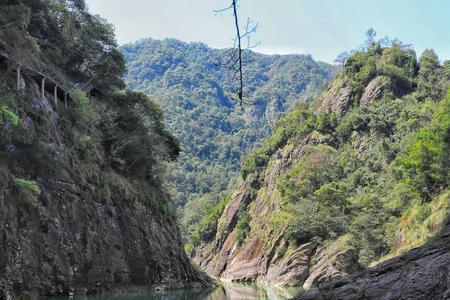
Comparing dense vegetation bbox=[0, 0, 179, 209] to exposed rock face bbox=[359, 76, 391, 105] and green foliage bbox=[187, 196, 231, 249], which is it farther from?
green foliage bbox=[187, 196, 231, 249]

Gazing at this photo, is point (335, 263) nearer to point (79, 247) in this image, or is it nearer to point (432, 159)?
point (432, 159)

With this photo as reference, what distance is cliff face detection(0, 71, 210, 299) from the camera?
25688mm

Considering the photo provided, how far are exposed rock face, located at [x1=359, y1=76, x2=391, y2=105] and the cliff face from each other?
6114 centimetres

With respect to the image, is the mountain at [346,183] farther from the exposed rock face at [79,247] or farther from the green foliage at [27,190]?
the green foliage at [27,190]

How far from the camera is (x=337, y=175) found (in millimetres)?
84812

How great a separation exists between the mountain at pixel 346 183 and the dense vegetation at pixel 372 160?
0.54 feet

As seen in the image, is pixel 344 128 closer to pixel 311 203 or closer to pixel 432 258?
pixel 311 203

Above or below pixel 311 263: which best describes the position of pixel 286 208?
above

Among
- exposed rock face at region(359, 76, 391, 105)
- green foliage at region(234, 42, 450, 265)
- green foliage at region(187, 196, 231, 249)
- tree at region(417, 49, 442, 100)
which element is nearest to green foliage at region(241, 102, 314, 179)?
green foliage at region(234, 42, 450, 265)

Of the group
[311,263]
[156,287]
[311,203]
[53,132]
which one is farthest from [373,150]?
[53,132]

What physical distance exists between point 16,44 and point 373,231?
40880mm

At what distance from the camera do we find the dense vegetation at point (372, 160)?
4941 centimetres

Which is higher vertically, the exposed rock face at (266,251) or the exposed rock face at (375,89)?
the exposed rock face at (375,89)

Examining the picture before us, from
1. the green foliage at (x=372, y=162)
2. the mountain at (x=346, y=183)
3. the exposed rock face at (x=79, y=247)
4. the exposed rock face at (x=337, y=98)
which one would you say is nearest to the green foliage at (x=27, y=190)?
the exposed rock face at (x=79, y=247)
